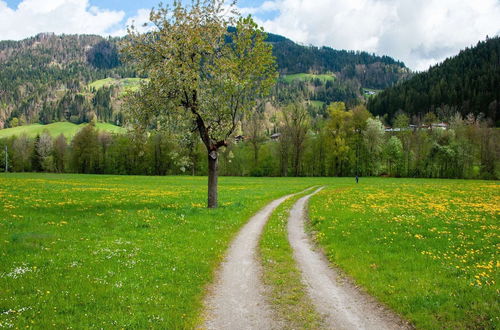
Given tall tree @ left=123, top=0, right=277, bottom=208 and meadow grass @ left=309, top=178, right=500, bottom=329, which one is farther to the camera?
tall tree @ left=123, top=0, right=277, bottom=208

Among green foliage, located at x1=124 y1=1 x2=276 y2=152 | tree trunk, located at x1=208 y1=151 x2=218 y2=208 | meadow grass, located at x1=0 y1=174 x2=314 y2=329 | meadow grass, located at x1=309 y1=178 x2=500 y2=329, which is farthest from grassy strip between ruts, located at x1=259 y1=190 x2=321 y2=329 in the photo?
green foliage, located at x1=124 y1=1 x2=276 y2=152

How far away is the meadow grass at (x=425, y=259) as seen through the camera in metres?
8.56

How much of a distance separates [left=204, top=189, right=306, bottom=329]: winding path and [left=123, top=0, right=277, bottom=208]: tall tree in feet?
40.7

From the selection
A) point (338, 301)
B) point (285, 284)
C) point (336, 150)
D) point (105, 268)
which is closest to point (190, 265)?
point (105, 268)

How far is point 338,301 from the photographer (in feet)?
32.0

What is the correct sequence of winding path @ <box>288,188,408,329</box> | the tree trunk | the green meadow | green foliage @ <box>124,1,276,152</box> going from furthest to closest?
the tree trunk
green foliage @ <box>124,1,276,152</box>
winding path @ <box>288,188,408,329</box>
the green meadow

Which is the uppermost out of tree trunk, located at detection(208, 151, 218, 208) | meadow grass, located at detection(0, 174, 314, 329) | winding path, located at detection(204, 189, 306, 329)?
tree trunk, located at detection(208, 151, 218, 208)

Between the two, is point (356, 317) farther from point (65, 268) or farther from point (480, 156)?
point (480, 156)

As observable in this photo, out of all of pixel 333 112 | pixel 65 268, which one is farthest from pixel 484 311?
pixel 333 112

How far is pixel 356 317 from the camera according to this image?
8.70 meters

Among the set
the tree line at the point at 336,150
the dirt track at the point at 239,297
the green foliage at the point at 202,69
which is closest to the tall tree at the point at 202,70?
the green foliage at the point at 202,69

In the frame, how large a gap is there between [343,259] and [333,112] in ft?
265

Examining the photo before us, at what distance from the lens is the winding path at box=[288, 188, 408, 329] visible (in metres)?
8.34

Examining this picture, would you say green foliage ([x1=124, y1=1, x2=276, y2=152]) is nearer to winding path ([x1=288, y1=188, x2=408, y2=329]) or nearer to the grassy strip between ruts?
the grassy strip between ruts
